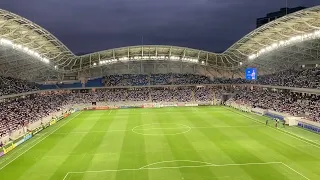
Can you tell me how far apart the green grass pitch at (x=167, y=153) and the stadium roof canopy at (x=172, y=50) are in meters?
15.5

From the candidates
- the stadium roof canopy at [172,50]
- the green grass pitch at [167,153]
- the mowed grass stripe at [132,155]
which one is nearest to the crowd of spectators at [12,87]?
the stadium roof canopy at [172,50]

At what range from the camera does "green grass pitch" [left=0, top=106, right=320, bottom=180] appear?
26.4 meters

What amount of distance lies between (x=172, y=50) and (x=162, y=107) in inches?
610

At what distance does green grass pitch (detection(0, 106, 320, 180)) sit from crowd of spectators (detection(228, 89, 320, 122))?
6.68 m

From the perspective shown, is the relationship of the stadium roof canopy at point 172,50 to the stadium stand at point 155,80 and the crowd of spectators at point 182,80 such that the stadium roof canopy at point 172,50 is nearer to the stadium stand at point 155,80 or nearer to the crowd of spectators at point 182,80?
the crowd of spectators at point 182,80

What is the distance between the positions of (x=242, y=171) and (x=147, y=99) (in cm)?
5475

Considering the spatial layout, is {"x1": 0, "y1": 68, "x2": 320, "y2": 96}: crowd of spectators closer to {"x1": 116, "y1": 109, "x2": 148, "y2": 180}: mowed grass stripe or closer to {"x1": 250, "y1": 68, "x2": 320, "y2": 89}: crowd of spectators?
{"x1": 250, "y1": 68, "x2": 320, "y2": 89}: crowd of spectators

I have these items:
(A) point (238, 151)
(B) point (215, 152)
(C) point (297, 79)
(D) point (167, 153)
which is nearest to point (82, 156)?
(D) point (167, 153)

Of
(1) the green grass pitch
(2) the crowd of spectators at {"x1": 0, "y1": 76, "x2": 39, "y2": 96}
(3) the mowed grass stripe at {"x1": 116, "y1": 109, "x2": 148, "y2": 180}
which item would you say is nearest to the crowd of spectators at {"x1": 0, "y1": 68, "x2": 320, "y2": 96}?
(2) the crowd of spectators at {"x1": 0, "y1": 76, "x2": 39, "y2": 96}

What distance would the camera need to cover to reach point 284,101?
6009cm

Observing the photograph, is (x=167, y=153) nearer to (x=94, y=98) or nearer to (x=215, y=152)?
(x=215, y=152)

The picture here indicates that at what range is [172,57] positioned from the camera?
80562 mm

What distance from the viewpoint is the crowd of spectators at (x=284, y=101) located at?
50094mm

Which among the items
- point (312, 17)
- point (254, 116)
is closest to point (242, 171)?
point (312, 17)
